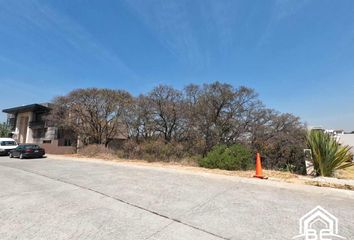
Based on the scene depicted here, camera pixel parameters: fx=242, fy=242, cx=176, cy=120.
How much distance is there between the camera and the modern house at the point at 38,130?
104 ft

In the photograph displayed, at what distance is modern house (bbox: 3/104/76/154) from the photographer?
3156 centimetres

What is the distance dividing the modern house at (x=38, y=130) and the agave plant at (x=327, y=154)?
25.8m

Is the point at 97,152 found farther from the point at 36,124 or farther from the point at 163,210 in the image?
the point at 36,124

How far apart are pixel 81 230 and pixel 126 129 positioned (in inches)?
843

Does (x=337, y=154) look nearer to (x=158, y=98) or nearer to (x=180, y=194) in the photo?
(x=180, y=194)

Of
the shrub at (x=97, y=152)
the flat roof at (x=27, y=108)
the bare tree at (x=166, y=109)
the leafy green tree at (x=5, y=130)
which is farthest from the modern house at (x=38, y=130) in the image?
the bare tree at (x=166, y=109)

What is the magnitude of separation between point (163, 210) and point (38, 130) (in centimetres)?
4316

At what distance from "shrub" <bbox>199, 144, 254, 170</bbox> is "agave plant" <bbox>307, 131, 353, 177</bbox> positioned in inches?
127

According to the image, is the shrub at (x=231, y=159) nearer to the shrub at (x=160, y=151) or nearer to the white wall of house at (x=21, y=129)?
the shrub at (x=160, y=151)

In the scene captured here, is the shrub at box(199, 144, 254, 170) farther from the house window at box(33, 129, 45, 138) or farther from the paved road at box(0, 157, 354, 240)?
the house window at box(33, 129, 45, 138)

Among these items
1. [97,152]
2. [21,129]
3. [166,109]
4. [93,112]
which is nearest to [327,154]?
[166,109]

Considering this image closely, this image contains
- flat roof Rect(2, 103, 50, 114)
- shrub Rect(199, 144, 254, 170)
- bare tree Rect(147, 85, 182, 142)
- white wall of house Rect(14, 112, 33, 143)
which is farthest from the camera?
white wall of house Rect(14, 112, 33, 143)

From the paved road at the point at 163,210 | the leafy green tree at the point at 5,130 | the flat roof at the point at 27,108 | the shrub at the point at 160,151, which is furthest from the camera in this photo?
the leafy green tree at the point at 5,130

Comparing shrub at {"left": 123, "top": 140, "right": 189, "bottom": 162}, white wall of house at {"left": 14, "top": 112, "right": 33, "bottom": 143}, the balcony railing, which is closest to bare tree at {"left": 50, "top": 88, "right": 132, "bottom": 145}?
shrub at {"left": 123, "top": 140, "right": 189, "bottom": 162}
